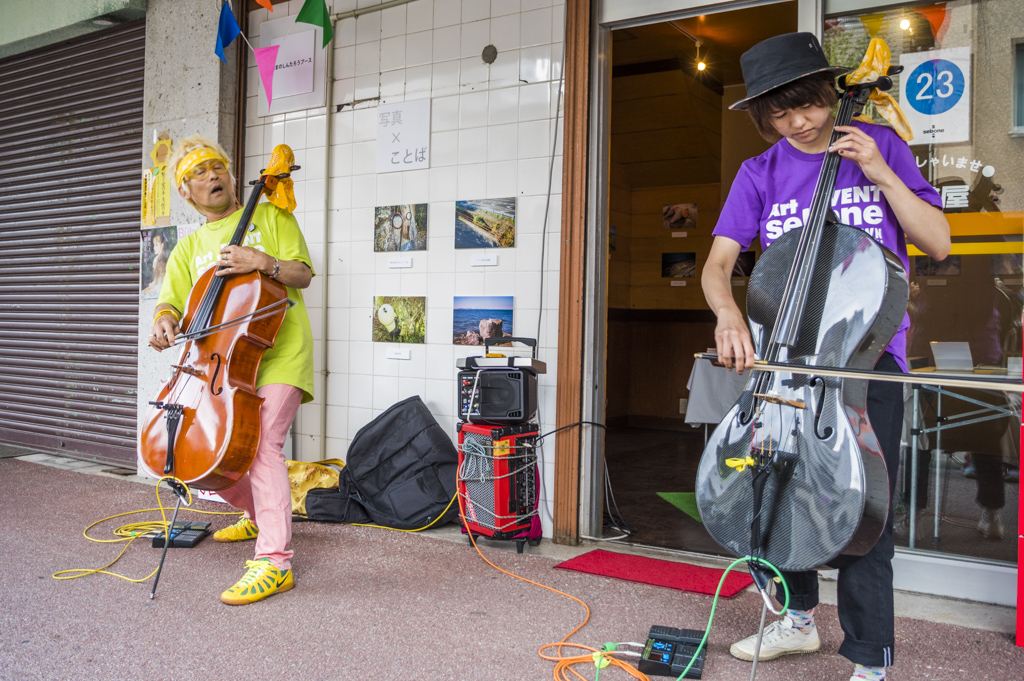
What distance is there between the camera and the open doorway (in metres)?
6.53

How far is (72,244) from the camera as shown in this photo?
512cm

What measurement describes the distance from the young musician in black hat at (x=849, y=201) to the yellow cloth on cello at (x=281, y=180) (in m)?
1.59

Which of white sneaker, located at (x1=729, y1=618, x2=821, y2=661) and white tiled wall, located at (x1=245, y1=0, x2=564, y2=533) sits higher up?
white tiled wall, located at (x1=245, y1=0, x2=564, y2=533)

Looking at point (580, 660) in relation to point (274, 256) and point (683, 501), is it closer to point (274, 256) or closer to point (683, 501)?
point (274, 256)

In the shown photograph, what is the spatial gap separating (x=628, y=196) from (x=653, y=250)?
567 mm

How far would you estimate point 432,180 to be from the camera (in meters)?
3.78

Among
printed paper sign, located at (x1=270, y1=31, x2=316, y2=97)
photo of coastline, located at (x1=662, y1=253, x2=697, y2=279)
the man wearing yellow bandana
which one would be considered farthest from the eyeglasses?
photo of coastline, located at (x1=662, y1=253, x2=697, y2=279)

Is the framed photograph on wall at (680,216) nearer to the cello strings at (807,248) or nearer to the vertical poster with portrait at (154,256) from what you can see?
the vertical poster with portrait at (154,256)

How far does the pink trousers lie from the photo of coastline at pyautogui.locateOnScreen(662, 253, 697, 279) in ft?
16.6

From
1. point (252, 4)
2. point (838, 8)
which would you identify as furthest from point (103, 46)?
point (838, 8)

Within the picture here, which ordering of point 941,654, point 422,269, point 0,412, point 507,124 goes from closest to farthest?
point 941,654, point 507,124, point 422,269, point 0,412

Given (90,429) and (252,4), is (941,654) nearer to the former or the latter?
(252,4)

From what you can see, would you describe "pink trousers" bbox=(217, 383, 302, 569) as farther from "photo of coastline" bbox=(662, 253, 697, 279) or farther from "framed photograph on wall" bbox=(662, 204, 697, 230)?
"framed photograph on wall" bbox=(662, 204, 697, 230)

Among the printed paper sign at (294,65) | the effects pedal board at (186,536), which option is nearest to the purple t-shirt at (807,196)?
the effects pedal board at (186,536)
